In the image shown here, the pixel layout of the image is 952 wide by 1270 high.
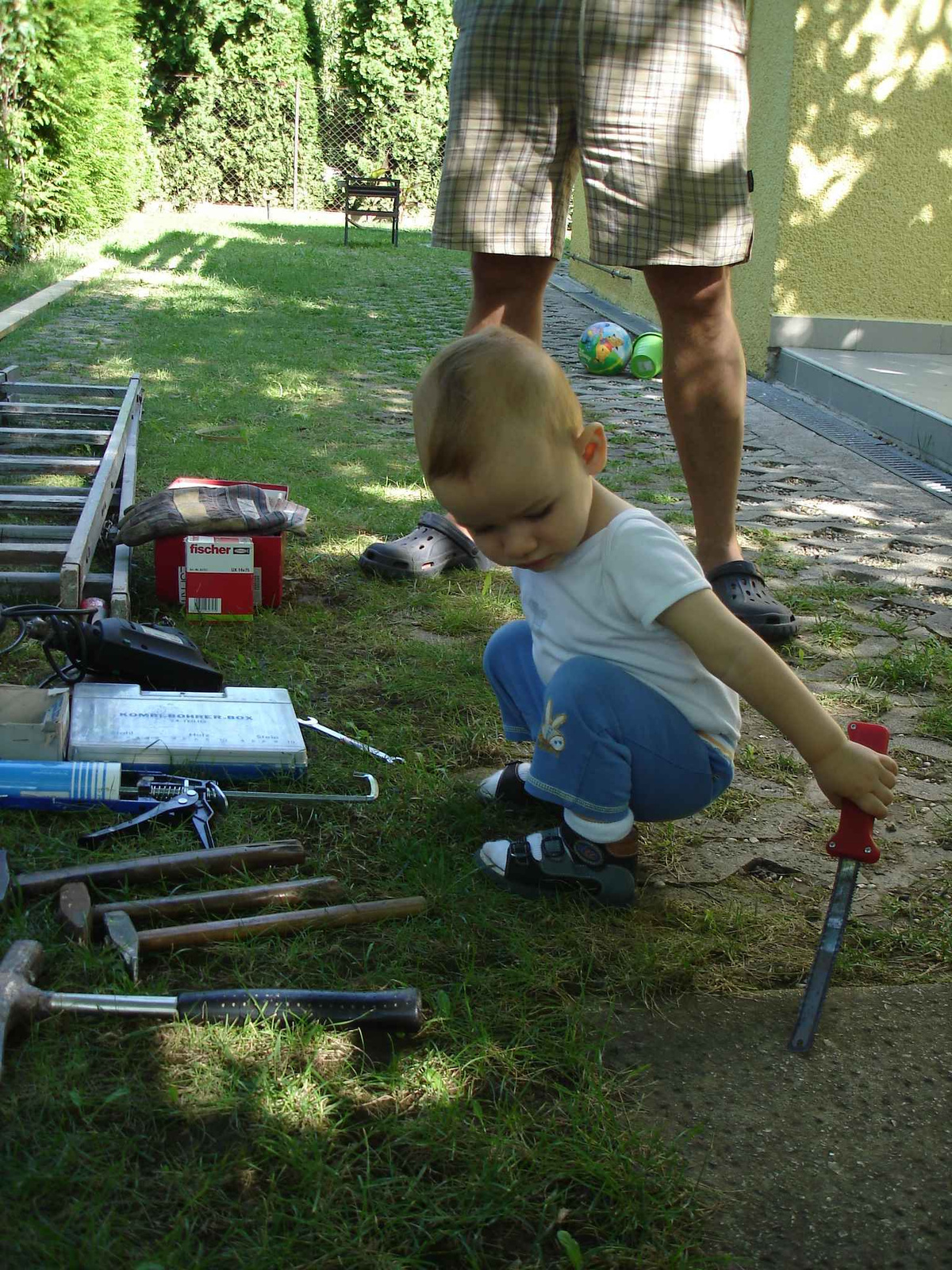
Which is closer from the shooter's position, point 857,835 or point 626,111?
point 857,835

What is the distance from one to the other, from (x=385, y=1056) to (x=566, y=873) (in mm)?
482

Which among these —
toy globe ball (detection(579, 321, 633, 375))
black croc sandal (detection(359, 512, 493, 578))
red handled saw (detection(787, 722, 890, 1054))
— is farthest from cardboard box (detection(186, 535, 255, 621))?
toy globe ball (detection(579, 321, 633, 375))

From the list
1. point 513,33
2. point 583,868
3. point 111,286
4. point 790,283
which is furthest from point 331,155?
point 583,868

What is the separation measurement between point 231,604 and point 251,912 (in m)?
1.28

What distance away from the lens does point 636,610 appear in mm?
1752

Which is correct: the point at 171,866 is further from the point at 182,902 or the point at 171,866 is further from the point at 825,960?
the point at 825,960

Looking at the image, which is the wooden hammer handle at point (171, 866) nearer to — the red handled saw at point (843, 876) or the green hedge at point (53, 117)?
the red handled saw at point (843, 876)

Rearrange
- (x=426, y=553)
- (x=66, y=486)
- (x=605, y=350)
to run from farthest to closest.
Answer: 1. (x=605, y=350)
2. (x=66, y=486)
3. (x=426, y=553)

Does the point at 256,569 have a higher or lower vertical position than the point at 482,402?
lower

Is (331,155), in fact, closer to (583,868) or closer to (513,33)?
(513,33)

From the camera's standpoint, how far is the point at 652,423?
19.0 feet

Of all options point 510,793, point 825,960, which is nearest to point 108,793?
point 510,793

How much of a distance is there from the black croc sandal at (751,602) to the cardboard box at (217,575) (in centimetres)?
114

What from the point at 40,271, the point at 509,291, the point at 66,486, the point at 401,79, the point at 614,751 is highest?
the point at 401,79
